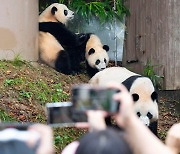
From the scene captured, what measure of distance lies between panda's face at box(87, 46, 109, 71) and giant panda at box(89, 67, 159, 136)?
0.91 metres

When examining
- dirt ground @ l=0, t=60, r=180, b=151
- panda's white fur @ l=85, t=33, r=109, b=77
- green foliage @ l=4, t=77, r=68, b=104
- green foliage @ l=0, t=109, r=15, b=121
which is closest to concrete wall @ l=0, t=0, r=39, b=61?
dirt ground @ l=0, t=60, r=180, b=151

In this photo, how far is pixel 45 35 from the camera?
8492 millimetres

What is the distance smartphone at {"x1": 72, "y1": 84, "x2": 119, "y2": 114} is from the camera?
2012 mm

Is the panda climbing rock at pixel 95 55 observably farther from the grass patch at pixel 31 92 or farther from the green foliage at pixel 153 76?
the grass patch at pixel 31 92

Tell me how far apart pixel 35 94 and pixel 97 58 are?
203 centimetres

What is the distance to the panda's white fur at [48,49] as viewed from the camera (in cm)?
827

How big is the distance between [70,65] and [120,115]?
6274 mm

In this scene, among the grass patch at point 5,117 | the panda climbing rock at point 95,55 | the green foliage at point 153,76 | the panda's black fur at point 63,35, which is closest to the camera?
the grass patch at point 5,117

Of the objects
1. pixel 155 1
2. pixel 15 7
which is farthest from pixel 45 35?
pixel 155 1

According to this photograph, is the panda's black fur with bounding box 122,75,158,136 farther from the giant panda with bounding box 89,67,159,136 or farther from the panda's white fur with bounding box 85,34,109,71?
the panda's white fur with bounding box 85,34,109,71

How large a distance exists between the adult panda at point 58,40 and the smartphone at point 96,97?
612cm

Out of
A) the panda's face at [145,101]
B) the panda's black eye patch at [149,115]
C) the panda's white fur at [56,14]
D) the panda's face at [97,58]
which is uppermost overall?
the panda's white fur at [56,14]

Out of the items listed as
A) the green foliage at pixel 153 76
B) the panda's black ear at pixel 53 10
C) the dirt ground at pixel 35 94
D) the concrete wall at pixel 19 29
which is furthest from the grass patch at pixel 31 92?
the panda's black ear at pixel 53 10

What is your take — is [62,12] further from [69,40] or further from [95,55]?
[95,55]
